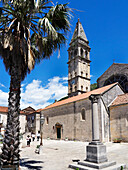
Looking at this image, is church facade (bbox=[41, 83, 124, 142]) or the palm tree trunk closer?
the palm tree trunk

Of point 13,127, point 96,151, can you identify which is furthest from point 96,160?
point 13,127

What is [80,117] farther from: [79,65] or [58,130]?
[79,65]

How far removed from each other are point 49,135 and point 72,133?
25.4ft

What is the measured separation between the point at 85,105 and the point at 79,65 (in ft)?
56.4

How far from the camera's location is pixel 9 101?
6766 millimetres

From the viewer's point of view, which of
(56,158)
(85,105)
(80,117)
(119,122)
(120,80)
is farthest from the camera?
(120,80)

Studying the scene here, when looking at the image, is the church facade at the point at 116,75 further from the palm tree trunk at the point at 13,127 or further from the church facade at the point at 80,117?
the palm tree trunk at the point at 13,127

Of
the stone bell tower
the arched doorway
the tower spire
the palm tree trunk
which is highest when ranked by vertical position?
the tower spire

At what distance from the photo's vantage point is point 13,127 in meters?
6.48

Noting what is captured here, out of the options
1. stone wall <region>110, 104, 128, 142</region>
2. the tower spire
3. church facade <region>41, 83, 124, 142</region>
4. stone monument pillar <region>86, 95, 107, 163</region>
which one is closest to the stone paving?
stone monument pillar <region>86, 95, 107, 163</region>

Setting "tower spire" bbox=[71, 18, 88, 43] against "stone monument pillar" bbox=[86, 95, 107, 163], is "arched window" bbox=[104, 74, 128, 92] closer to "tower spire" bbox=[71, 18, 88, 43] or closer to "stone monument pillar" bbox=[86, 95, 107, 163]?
"tower spire" bbox=[71, 18, 88, 43]

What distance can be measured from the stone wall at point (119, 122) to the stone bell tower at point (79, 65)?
662 inches

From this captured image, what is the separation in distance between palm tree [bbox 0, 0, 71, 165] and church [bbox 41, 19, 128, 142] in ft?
15.4

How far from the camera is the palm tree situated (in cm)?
637
